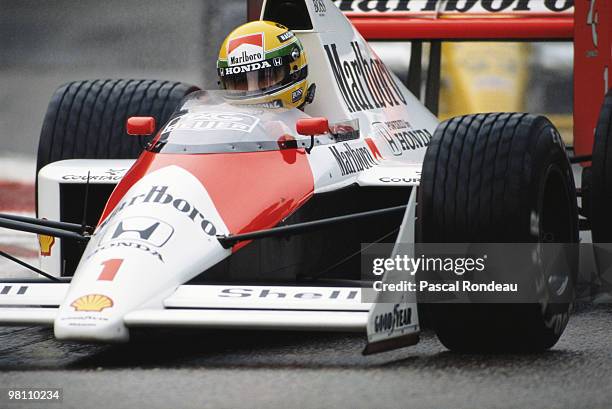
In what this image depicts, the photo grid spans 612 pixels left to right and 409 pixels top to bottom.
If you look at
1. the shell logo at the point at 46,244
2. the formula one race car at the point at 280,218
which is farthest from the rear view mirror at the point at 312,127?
the shell logo at the point at 46,244

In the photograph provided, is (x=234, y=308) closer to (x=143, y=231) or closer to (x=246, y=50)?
(x=143, y=231)

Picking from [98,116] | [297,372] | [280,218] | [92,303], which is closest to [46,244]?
[98,116]

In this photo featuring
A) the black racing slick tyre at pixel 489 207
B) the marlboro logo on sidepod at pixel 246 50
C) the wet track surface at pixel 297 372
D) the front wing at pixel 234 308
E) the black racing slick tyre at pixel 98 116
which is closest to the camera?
the wet track surface at pixel 297 372

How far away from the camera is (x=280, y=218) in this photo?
6707 mm

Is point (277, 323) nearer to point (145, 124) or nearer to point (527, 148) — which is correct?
point (527, 148)

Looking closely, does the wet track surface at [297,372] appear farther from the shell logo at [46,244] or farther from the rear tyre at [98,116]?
the rear tyre at [98,116]

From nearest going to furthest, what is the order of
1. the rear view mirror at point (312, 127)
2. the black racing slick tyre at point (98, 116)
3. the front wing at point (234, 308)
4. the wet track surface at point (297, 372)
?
the wet track surface at point (297, 372)
the front wing at point (234, 308)
the rear view mirror at point (312, 127)
the black racing slick tyre at point (98, 116)

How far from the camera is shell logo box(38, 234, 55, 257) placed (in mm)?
7398

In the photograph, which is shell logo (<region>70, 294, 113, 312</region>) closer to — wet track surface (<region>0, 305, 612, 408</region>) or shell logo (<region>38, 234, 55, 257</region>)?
wet track surface (<region>0, 305, 612, 408</region>)

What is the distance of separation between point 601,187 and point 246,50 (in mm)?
1876

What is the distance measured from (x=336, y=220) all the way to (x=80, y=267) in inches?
41.5

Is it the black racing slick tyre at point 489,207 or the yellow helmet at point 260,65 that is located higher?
the yellow helmet at point 260,65

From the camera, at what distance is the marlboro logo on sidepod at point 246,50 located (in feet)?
24.6

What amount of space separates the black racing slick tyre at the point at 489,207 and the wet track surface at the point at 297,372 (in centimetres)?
10
